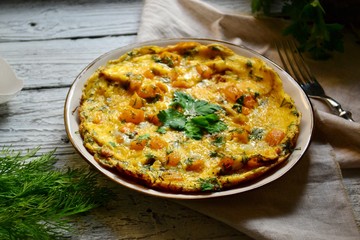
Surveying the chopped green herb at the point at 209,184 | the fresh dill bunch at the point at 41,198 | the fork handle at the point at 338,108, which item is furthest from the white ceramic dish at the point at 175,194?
the fork handle at the point at 338,108

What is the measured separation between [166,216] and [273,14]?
5.98 ft

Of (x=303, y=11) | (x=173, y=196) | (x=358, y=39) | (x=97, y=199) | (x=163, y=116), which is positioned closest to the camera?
(x=173, y=196)

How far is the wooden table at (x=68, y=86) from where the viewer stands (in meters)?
2.21

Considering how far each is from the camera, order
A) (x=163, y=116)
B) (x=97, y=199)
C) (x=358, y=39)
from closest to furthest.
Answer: (x=97, y=199) → (x=163, y=116) → (x=358, y=39)

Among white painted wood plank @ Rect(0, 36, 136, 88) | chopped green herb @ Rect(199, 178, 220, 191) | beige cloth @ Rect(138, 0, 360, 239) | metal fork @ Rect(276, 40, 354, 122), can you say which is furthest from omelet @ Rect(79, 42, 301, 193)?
white painted wood plank @ Rect(0, 36, 136, 88)

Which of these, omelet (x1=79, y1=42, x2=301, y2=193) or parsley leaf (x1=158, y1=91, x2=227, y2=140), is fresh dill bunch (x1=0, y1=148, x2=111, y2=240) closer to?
omelet (x1=79, y1=42, x2=301, y2=193)

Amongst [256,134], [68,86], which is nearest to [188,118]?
[256,134]

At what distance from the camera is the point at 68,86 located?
3031 mm

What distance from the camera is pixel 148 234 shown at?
217 centimetres

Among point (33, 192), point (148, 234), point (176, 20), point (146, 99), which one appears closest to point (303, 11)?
point (176, 20)

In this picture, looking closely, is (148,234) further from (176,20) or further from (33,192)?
(176,20)

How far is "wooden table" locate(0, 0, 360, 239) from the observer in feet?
7.25

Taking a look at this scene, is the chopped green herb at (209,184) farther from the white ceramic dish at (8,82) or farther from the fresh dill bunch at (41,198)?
the white ceramic dish at (8,82)

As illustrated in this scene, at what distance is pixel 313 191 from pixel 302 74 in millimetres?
851
